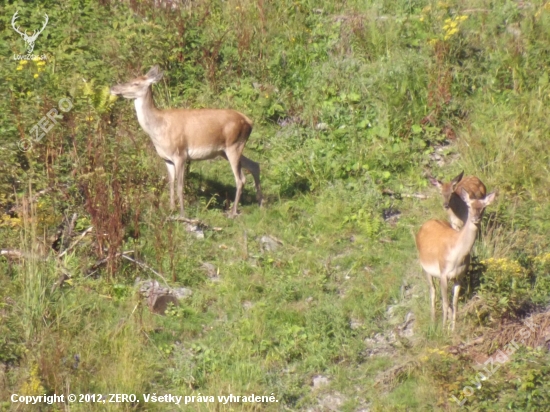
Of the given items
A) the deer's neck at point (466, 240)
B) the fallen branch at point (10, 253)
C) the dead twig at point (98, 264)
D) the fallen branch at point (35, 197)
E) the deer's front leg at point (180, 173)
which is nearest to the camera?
the deer's neck at point (466, 240)

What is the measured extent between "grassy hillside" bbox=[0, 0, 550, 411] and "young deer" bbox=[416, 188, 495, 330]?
24cm

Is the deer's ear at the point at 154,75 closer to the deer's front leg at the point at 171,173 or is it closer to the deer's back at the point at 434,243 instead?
the deer's front leg at the point at 171,173

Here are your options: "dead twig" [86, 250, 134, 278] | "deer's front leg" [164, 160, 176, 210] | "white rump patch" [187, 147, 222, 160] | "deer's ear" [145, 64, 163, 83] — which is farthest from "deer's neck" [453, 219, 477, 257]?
"deer's ear" [145, 64, 163, 83]

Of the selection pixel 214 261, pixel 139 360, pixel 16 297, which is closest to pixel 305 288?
pixel 214 261

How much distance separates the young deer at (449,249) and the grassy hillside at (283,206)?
0.24 m

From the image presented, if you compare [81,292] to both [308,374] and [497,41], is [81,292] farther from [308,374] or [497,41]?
[497,41]

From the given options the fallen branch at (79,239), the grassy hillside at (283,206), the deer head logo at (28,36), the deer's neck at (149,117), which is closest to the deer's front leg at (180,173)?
the grassy hillside at (283,206)

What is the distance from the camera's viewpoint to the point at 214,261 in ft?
36.0

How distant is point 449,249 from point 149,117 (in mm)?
4476

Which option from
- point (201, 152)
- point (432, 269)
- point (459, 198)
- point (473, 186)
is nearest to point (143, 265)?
point (201, 152)

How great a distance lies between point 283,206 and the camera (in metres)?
12.2

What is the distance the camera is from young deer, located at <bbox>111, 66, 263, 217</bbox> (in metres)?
12.0

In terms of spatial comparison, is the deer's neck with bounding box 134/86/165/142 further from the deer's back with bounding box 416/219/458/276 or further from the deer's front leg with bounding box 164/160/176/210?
the deer's back with bounding box 416/219/458/276

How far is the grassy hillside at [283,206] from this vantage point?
29.5ft
